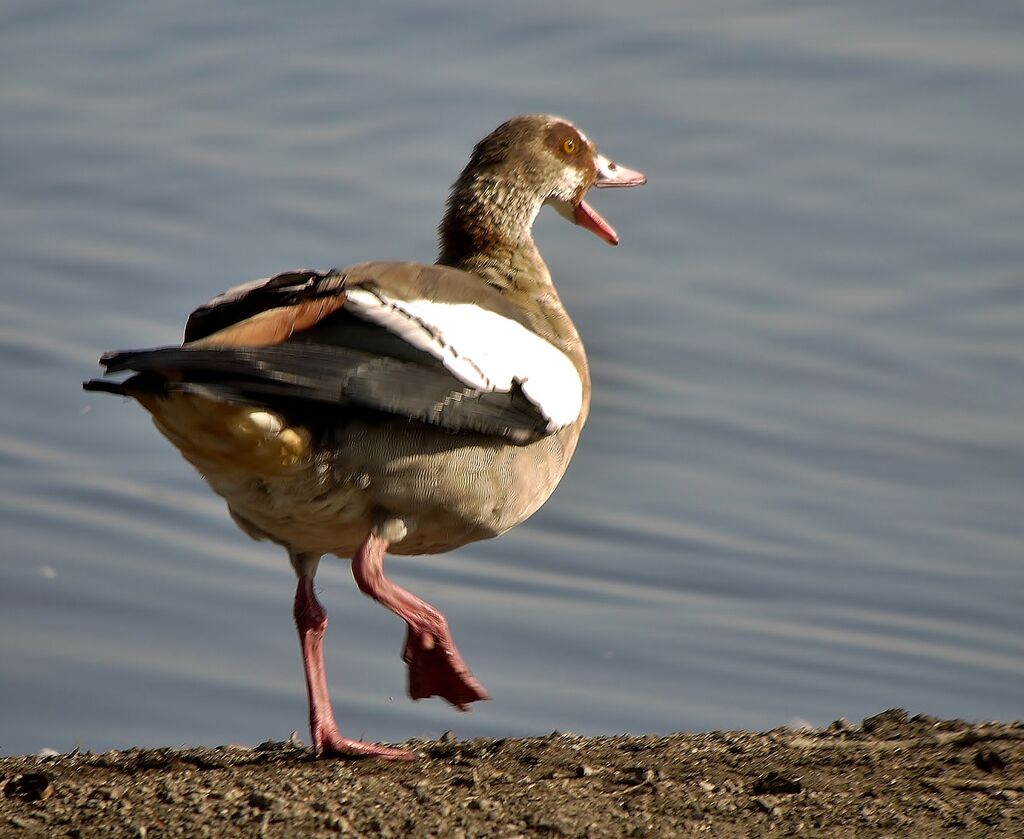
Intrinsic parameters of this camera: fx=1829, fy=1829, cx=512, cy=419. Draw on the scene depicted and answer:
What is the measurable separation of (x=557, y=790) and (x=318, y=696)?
131cm

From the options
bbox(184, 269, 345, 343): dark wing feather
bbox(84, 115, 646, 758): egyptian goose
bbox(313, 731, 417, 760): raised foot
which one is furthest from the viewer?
bbox(313, 731, 417, 760): raised foot

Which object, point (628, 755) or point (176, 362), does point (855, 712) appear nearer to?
point (628, 755)

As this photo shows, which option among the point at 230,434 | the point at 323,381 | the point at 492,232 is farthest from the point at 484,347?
the point at 492,232

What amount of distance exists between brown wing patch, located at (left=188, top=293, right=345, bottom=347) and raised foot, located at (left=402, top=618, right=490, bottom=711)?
126cm

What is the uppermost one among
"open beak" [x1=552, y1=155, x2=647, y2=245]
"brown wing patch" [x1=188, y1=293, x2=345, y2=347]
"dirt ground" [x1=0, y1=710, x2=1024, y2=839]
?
"open beak" [x1=552, y1=155, x2=647, y2=245]

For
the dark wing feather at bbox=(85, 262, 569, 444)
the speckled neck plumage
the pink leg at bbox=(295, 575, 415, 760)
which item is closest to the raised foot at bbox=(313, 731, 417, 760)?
the pink leg at bbox=(295, 575, 415, 760)

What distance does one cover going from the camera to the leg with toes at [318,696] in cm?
653

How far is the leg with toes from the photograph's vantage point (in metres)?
6.53

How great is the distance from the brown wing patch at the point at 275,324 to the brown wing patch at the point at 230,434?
0.67 feet

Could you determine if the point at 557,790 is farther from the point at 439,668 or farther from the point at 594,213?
the point at 594,213

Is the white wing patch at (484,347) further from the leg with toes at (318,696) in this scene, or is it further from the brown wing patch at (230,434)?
the leg with toes at (318,696)

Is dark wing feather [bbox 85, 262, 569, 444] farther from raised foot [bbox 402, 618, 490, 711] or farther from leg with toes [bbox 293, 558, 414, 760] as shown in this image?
leg with toes [bbox 293, 558, 414, 760]

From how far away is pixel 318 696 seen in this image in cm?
670

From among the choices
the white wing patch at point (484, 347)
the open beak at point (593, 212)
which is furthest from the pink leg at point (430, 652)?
the open beak at point (593, 212)
